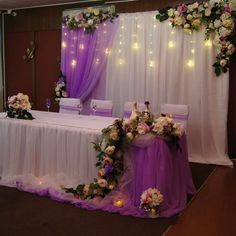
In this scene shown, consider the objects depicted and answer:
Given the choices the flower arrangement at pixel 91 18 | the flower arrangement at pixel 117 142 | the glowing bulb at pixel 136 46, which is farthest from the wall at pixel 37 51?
the flower arrangement at pixel 117 142

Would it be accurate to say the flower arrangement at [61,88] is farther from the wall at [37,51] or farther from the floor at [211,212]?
the floor at [211,212]

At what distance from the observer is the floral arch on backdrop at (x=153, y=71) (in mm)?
5160

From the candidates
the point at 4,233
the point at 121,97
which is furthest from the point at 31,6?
the point at 4,233

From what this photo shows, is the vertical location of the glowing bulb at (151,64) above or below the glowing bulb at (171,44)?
below

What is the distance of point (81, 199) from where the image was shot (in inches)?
136

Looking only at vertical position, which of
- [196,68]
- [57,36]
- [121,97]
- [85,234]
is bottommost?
[85,234]

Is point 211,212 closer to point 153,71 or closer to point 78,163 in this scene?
point 78,163

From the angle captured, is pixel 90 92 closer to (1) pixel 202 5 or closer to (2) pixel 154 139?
(1) pixel 202 5

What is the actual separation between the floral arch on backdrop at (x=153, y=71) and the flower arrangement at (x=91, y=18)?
0.04m

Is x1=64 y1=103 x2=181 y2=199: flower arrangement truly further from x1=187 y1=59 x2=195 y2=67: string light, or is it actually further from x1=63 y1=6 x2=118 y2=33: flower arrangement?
x1=63 y1=6 x2=118 y2=33: flower arrangement

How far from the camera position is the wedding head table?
3.21m

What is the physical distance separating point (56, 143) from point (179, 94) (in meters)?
2.49

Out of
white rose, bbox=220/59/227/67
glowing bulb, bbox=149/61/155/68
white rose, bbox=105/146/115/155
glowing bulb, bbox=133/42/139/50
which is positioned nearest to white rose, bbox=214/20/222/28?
white rose, bbox=220/59/227/67

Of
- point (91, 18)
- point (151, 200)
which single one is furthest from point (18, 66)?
point (151, 200)
